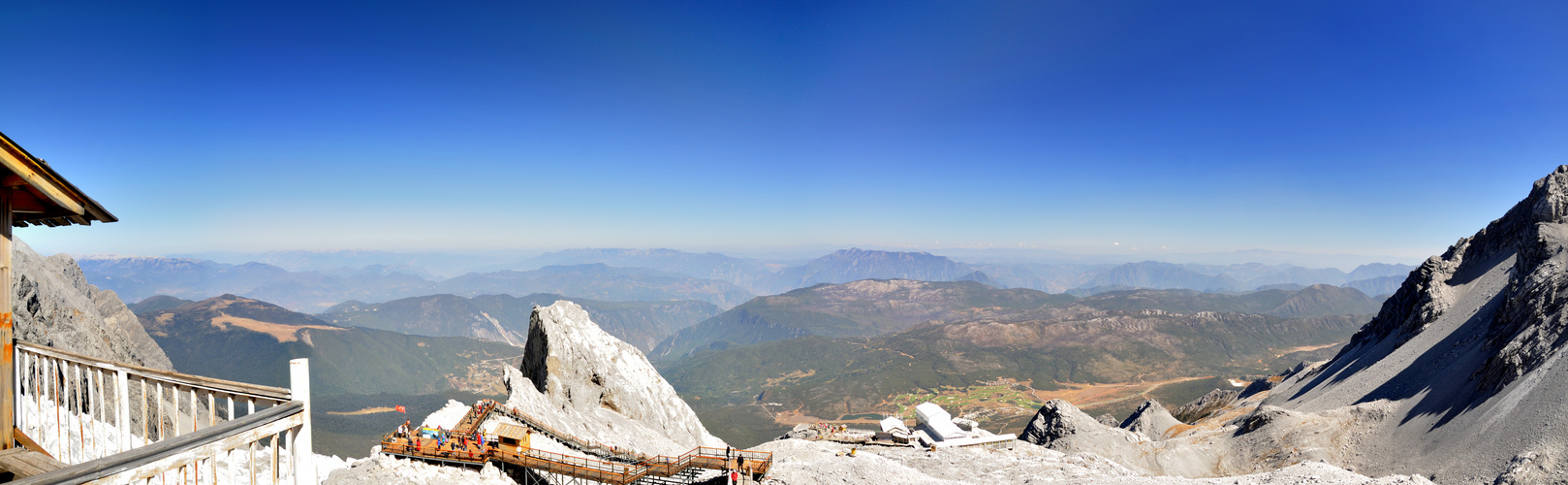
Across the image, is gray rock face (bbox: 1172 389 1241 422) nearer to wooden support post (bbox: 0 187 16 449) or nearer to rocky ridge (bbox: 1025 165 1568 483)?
rocky ridge (bbox: 1025 165 1568 483)

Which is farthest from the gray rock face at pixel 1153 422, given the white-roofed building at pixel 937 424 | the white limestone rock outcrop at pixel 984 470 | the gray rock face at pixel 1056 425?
the white limestone rock outcrop at pixel 984 470

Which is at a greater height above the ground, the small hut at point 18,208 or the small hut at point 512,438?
the small hut at point 18,208

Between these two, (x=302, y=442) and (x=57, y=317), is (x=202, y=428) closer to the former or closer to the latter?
(x=302, y=442)

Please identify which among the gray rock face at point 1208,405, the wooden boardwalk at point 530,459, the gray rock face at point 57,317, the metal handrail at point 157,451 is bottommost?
the gray rock face at point 1208,405

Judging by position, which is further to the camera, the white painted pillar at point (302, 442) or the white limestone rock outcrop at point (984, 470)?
the white limestone rock outcrop at point (984, 470)

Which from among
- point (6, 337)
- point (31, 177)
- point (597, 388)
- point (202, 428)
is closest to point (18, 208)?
point (31, 177)

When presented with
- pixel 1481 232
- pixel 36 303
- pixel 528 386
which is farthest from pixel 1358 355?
pixel 36 303

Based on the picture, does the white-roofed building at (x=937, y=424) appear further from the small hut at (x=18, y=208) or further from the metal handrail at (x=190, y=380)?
the small hut at (x=18, y=208)

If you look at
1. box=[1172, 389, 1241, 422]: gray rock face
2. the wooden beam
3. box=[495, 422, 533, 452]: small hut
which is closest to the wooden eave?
the wooden beam
